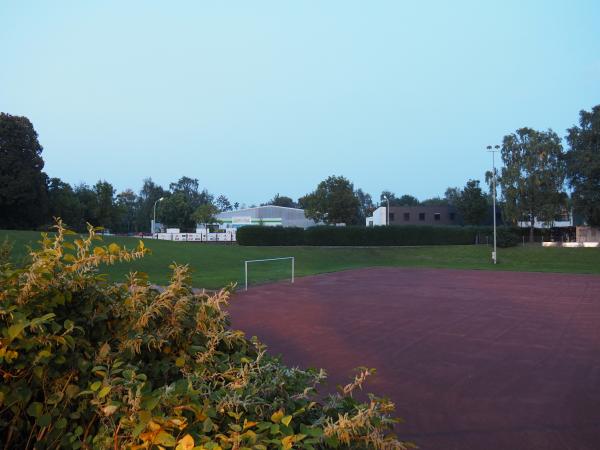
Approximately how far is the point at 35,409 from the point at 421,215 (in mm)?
68595

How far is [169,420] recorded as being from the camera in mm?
1577

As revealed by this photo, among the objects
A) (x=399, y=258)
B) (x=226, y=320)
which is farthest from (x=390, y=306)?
(x=399, y=258)

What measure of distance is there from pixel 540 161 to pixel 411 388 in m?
49.8

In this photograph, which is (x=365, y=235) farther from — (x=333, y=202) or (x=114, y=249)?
(x=114, y=249)

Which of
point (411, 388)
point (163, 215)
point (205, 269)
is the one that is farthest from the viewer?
point (163, 215)

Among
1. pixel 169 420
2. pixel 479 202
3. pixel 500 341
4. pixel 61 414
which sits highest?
pixel 479 202

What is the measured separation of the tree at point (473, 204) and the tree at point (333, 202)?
584 inches

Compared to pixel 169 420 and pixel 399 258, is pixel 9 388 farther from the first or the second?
pixel 399 258

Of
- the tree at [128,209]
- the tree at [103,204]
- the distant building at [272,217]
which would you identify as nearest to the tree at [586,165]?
the distant building at [272,217]

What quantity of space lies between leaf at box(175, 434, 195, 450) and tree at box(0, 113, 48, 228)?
47398 mm

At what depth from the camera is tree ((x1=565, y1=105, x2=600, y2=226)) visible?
4431cm

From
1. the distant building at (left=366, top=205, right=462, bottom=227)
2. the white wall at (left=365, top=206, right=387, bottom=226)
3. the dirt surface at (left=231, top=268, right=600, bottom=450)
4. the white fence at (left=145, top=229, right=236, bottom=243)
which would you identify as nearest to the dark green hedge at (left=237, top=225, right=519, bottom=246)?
the white fence at (left=145, top=229, right=236, bottom=243)

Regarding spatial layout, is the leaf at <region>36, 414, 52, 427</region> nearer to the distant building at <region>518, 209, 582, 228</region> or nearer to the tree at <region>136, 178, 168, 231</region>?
the distant building at <region>518, 209, 582, 228</region>

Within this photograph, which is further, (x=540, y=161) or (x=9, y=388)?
(x=540, y=161)
